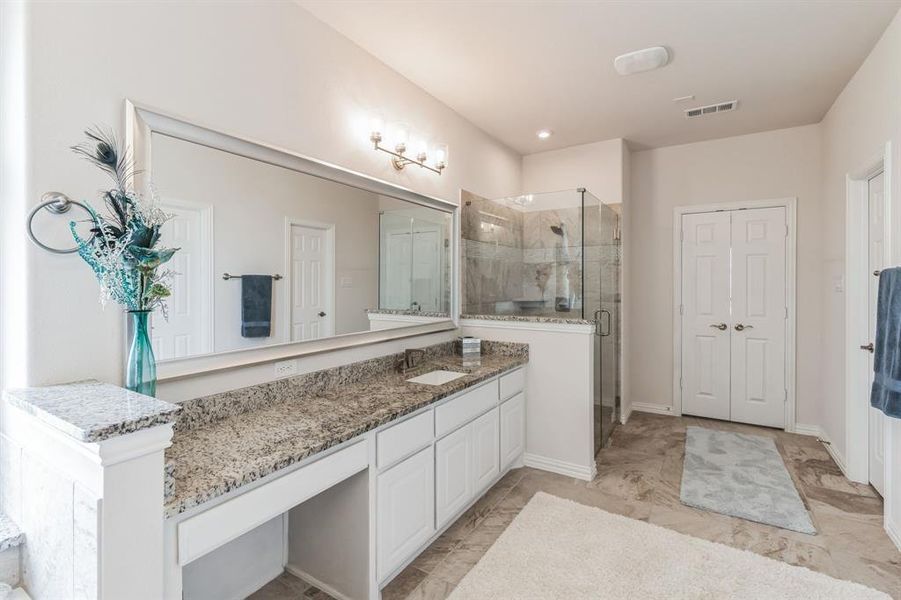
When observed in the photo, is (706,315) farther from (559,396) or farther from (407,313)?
(407,313)

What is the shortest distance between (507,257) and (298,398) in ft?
7.80

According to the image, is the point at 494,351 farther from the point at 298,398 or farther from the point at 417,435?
the point at 298,398

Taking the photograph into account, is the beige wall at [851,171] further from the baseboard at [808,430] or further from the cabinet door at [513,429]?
the cabinet door at [513,429]

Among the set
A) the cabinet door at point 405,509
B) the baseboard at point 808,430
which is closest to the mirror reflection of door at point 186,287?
the cabinet door at point 405,509

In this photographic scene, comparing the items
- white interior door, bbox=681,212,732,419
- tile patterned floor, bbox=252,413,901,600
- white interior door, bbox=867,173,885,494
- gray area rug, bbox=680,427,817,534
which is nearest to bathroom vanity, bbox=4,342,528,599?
tile patterned floor, bbox=252,413,901,600

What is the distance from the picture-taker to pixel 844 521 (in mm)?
2500

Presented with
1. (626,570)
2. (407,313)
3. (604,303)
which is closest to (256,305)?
(407,313)

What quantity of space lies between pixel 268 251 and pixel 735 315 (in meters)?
4.29

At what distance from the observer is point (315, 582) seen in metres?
1.99

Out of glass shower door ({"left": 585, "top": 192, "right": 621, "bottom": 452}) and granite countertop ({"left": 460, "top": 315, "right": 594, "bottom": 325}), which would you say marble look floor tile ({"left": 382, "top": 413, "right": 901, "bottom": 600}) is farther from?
granite countertop ({"left": 460, "top": 315, "right": 594, "bottom": 325})

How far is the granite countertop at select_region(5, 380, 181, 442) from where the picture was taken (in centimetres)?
94

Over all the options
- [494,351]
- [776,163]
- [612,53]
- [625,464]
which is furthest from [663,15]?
[625,464]

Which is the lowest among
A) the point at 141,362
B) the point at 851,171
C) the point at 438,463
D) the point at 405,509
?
the point at 405,509

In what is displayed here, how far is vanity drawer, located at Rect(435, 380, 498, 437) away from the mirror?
685mm
